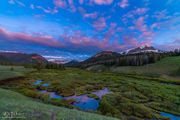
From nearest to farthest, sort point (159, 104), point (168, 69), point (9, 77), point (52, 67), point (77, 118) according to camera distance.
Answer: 1. point (77, 118)
2. point (159, 104)
3. point (9, 77)
4. point (168, 69)
5. point (52, 67)

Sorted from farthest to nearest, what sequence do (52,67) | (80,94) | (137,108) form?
(52,67) < (80,94) < (137,108)

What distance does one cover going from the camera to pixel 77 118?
17.9 m

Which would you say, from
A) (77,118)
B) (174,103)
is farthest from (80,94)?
(77,118)

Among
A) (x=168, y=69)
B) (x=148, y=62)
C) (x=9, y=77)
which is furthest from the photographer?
(x=148, y=62)

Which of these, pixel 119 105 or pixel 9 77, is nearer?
pixel 119 105

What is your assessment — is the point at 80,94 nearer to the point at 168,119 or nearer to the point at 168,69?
the point at 168,119

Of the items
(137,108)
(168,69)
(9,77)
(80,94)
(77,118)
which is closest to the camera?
(77,118)

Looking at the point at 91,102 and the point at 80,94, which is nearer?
the point at 91,102

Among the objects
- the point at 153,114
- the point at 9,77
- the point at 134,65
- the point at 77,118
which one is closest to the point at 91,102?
the point at 153,114

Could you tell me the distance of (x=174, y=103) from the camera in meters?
51.2

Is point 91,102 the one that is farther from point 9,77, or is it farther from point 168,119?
point 9,77

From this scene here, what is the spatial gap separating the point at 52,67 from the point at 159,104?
156054mm

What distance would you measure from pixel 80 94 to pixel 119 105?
20719mm

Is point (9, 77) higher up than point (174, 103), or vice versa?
point (9, 77)
